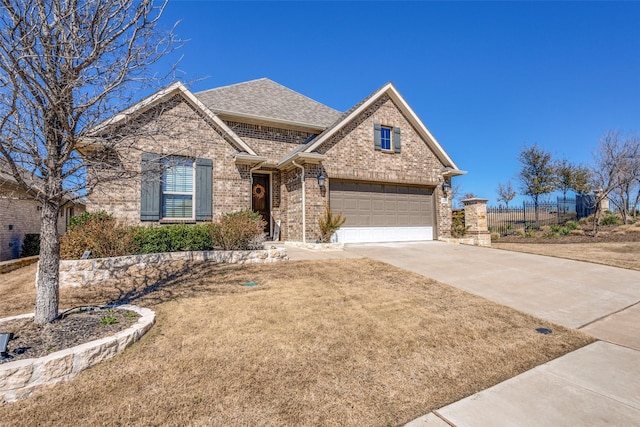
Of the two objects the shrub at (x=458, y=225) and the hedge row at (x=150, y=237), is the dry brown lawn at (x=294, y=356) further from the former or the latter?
the shrub at (x=458, y=225)

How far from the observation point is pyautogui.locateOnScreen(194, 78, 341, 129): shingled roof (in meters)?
12.8

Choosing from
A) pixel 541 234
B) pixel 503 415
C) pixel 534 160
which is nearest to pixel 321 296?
pixel 503 415

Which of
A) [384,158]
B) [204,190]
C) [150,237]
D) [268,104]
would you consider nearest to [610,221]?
[384,158]

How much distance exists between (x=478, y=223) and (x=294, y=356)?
12.2 metres

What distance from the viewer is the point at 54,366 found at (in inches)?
116

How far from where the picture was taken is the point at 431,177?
46.1 ft

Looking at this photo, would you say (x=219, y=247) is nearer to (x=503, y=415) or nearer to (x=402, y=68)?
(x=503, y=415)

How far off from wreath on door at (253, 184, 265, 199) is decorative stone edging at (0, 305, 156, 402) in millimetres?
9758

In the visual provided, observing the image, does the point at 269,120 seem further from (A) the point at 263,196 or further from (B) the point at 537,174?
(B) the point at 537,174

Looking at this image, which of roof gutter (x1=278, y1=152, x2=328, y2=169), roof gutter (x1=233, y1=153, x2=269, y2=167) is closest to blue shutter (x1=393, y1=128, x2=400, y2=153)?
roof gutter (x1=278, y1=152, x2=328, y2=169)

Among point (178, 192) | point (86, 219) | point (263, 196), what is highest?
point (263, 196)

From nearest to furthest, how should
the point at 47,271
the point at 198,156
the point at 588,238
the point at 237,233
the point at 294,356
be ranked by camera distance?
1. the point at 294,356
2. the point at 47,271
3. the point at 237,233
4. the point at 198,156
5. the point at 588,238

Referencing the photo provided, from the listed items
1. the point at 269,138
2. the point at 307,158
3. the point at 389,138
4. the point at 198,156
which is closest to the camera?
the point at 198,156

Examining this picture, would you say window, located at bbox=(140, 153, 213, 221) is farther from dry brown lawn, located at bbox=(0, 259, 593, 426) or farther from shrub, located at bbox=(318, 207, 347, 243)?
dry brown lawn, located at bbox=(0, 259, 593, 426)
